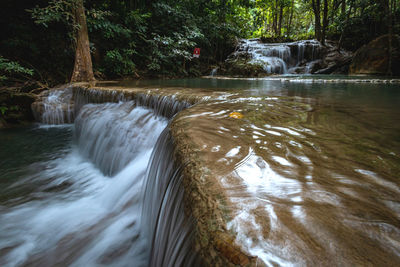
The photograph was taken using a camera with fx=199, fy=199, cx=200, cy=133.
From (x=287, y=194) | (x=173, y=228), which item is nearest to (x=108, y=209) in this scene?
(x=173, y=228)

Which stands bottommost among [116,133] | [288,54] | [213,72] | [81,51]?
[116,133]

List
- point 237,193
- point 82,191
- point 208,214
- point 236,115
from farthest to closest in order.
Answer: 1. point 82,191
2. point 236,115
3. point 237,193
4. point 208,214

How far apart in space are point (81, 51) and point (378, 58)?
1302 cm

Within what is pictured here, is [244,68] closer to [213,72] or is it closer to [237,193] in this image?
[213,72]

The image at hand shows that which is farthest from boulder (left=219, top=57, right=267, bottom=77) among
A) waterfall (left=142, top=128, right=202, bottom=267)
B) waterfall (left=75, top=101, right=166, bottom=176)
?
waterfall (left=142, top=128, right=202, bottom=267)

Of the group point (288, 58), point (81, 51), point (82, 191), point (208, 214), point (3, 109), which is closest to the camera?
point (208, 214)

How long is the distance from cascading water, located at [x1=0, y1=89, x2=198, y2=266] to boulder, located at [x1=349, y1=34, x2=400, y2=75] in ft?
36.5

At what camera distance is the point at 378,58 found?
9.54m

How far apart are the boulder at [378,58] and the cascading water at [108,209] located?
438 inches

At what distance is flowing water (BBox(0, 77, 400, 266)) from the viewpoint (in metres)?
0.59

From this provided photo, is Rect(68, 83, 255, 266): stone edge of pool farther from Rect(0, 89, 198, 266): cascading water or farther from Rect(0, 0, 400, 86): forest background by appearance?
Rect(0, 0, 400, 86): forest background

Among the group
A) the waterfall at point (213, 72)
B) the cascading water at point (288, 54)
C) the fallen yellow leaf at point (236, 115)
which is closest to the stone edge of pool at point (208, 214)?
the fallen yellow leaf at point (236, 115)

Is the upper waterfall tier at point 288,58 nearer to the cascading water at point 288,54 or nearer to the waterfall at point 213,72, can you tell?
the cascading water at point 288,54

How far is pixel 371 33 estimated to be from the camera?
42.4ft
